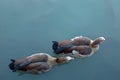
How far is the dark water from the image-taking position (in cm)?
165

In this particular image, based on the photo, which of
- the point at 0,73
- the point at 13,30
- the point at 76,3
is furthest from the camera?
the point at 76,3

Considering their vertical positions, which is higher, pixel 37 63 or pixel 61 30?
pixel 61 30

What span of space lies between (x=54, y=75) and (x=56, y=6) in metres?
0.42

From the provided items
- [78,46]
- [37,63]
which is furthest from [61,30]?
[37,63]

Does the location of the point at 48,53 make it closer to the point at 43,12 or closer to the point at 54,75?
the point at 54,75

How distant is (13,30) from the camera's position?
172 centimetres

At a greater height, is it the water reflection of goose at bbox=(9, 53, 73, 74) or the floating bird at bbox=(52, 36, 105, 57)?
the floating bird at bbox=(52, 36, 105, 57)

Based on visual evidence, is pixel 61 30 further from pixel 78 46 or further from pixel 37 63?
pixel 37 63

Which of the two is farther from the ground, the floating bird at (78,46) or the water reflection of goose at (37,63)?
the floating bird at (78,46)

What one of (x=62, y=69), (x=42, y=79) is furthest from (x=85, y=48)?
(x=42, y=79)

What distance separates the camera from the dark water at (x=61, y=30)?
165cm

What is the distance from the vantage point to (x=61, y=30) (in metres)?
1.75

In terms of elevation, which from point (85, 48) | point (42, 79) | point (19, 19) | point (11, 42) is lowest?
point (42, 79)

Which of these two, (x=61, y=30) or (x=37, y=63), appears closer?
(x=37, y=63)
